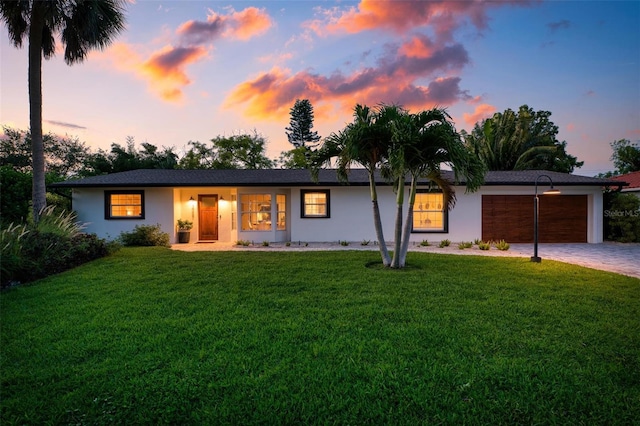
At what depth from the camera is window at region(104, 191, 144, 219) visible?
1217 cm

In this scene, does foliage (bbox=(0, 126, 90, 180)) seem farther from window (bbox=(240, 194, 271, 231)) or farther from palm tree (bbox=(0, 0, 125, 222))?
window (bbox=(240, 194, 271, 231))

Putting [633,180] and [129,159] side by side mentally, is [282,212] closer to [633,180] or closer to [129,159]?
[129,159]

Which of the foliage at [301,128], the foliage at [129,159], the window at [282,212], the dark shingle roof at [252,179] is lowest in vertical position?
the window at [282,212]

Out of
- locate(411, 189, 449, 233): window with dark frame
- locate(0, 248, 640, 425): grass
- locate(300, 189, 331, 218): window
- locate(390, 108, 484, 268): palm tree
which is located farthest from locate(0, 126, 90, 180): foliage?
locate(390, 108, 484, 268): palm tree

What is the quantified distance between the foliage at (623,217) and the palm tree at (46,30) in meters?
19.7

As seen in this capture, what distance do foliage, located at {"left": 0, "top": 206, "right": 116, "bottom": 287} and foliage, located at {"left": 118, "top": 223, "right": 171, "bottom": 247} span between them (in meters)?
1.90

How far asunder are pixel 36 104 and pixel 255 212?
758 cm

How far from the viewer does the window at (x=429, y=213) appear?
12.2m

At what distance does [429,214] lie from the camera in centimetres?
1232

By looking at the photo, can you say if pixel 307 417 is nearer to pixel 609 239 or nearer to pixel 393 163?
pixel 393 163

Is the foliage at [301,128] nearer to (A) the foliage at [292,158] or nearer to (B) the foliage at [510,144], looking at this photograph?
(A) the foliage at [292,158]

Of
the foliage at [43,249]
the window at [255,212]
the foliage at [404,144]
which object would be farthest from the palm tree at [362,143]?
the foliage at [43,249]

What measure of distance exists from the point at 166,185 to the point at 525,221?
1392 centimetres

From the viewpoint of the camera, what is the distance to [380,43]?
10.8 m
